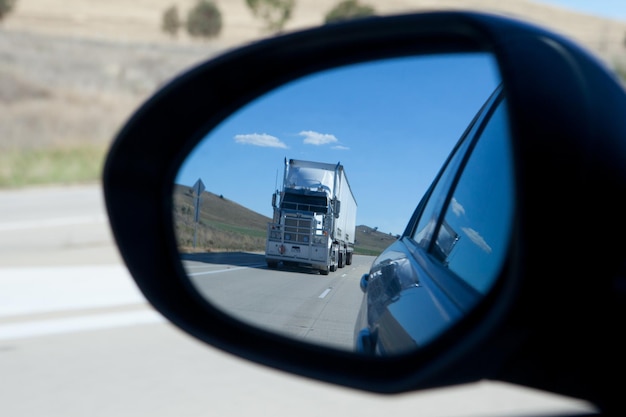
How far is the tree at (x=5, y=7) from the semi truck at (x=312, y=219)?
69.0 meters

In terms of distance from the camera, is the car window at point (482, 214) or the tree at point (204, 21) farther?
the tree at point (204, 21)

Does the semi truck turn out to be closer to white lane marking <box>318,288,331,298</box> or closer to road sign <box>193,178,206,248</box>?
white lane marking <box>318,288,331,298</box>

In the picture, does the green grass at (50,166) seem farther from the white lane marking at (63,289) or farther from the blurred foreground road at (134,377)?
the blurred foreground road at (134,377)

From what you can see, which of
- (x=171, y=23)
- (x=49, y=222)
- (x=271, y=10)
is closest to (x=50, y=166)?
(x=49, y=222)

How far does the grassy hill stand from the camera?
201 centimetres

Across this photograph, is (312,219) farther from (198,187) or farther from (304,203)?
(198,187)

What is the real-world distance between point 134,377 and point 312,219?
10.9 ft

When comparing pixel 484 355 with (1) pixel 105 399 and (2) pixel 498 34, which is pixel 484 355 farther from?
(1) pixel 105 399

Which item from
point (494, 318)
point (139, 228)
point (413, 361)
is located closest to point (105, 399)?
point (139, 228)

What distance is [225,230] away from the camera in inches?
82.9

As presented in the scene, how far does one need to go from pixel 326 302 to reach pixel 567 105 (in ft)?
3.10

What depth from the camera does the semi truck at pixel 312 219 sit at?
6.25ft

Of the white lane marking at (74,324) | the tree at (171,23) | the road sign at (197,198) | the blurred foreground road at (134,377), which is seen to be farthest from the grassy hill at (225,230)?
the tree at (171,23)

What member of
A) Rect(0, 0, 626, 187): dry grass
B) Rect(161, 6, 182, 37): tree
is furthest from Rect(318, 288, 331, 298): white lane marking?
Rect(161, 6, 182, 37): tree
